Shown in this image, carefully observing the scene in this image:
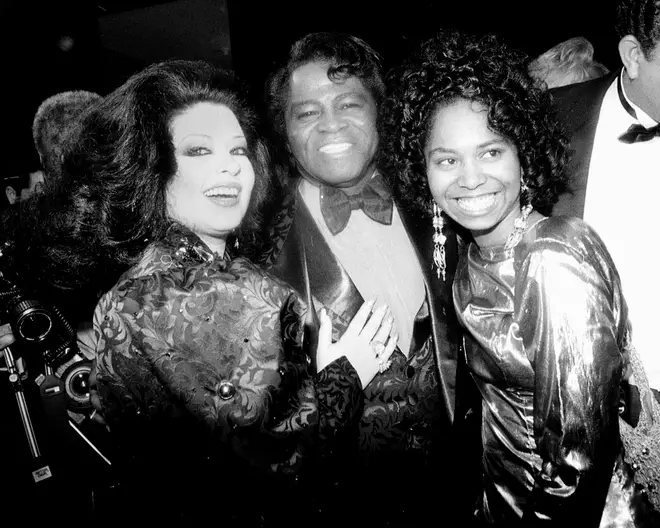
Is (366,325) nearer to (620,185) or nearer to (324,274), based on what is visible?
(324,274)

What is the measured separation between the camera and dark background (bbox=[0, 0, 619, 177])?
1.70 meters

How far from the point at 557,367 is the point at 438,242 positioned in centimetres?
65

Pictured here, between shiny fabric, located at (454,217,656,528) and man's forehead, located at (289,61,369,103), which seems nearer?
shiny fabric, located at (454,217,656,528)

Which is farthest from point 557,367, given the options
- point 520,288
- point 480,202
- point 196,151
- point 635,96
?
point 635,96

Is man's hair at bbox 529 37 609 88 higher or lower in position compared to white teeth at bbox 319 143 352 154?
higher

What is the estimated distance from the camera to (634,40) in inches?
64.3

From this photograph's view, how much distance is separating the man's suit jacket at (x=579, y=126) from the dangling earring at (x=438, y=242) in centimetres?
50

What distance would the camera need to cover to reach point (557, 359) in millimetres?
1077

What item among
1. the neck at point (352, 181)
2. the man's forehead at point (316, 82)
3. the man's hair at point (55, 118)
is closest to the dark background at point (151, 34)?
the man's hair at point (55, 118)

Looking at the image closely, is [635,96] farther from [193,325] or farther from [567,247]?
[193,325]

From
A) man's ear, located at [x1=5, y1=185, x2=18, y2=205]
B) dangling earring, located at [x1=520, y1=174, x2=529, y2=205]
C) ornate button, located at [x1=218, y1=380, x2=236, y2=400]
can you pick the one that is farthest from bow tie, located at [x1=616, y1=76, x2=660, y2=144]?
man's ear, located at [x1=5, y1=185, x2=18, y2=205]

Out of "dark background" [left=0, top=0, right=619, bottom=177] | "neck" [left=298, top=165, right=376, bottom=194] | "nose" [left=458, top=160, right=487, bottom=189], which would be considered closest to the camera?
"nose" [left=458, top=160, right=487, bottom=189]

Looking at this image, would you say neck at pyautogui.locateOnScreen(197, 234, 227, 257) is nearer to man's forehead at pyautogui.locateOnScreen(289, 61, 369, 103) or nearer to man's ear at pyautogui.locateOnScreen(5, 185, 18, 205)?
man's forehead at pyautogui.locateOnScreen(289, 61, 369, 103)

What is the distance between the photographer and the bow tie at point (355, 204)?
186 cm
